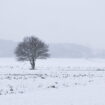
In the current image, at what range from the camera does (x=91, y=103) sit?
514 inches

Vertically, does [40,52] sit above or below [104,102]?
above

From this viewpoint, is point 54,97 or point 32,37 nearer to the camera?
point 54,97

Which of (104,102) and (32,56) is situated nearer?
(104,102)

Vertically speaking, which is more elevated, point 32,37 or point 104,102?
point 32,37

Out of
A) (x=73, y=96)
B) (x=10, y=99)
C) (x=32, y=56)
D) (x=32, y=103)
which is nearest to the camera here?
(x=32, y=103)

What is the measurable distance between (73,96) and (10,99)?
3.47m

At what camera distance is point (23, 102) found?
43.2 feet

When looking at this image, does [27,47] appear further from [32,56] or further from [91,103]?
[91,103]

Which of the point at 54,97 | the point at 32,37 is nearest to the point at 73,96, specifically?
the point at 54,97

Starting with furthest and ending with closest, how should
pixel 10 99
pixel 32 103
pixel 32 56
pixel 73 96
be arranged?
pixel 32 56 < pixel 73 96 < pixel 10 99 < pixel 32 103

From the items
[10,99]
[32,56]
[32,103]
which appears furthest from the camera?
[32,56]

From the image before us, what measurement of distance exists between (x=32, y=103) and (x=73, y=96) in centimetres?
291

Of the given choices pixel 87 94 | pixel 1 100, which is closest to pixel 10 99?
pixel 1 100

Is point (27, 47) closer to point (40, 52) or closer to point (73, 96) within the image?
point (40, 52)
